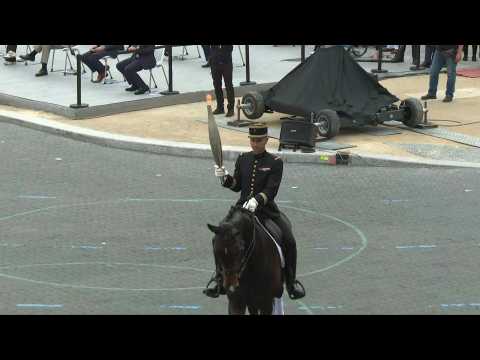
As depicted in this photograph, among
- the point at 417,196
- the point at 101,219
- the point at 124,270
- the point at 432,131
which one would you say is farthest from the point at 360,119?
the point at 124,270

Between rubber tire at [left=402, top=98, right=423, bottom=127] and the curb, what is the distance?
7.56 ft

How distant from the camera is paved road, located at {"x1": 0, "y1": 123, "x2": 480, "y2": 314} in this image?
1180cm

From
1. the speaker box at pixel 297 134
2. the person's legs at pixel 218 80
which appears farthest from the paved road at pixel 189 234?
the person's legs at pixel 218 80

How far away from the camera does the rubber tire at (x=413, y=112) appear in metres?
20.4

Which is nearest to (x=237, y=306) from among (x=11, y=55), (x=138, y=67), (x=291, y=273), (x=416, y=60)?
(x=291, y=273)

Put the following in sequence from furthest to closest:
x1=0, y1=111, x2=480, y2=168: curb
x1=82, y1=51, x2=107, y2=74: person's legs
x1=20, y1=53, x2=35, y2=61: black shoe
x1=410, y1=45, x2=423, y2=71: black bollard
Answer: x1=20, y1=53, x2=35, y2=61: black shoe → x1=410, y1=45, x2=423, y2=71: black bollard → x1=82, y1=51, x2=107, y2=74: person's legs → x1=0, y1=111, x2=480, y2=168: curb

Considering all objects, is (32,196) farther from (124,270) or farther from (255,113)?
(255,113)

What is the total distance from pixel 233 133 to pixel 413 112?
→ 351 cm

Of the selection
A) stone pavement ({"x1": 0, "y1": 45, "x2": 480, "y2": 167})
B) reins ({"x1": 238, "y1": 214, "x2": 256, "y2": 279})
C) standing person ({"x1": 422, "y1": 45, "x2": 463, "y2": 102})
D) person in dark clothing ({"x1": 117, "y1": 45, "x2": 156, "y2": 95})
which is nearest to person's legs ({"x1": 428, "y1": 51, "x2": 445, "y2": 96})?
standing person ({"x1": 422, "y1": 45, "x2": 463, "y2": 102})

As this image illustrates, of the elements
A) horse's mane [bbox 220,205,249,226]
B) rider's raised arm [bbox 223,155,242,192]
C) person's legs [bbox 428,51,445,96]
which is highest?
horse's mane [bbox 220,205,249,226]

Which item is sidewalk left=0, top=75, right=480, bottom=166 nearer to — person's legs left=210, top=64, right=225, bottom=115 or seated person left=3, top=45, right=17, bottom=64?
person's legs left=210, top=64, right=225, bottom=115

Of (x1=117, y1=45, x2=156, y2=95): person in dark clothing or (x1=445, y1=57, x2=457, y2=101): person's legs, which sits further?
(x1=117, y1=45, x2=156, y2=95): person in dark clothing

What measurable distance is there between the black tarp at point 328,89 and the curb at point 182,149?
6.22 ft

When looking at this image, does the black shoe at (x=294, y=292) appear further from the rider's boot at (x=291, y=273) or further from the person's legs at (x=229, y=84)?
the person's legs at (x=229, y=84)
